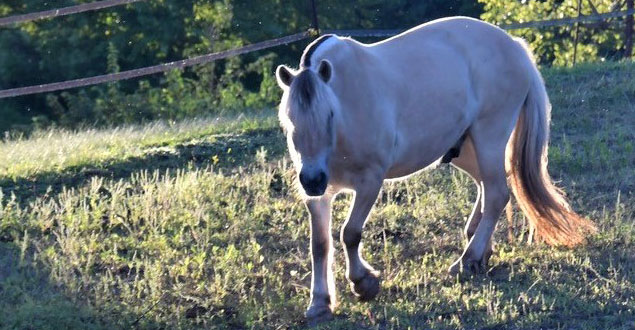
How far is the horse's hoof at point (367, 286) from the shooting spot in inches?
249

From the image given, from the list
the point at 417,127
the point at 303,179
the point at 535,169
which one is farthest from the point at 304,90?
the point at 535,169

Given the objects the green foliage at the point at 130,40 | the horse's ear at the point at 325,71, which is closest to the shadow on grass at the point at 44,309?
the horse's ear at the point at 325,71

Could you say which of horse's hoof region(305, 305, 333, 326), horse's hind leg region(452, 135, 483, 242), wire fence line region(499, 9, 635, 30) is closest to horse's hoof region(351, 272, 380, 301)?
horse's hoof region(305, 305, 333, 326)

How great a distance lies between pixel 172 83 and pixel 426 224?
50.1 ft

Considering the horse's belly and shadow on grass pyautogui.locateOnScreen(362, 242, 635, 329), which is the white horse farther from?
shadow on grass pyautogui.locateOnScreen(362, 242, 635, 329)

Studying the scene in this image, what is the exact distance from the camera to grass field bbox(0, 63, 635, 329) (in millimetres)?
6125

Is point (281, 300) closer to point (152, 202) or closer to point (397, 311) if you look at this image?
point (397, 311)

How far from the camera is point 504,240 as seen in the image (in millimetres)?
7555

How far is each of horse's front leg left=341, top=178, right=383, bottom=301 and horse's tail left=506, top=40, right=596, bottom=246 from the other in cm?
145

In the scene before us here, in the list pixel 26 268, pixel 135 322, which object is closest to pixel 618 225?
pixel 135 322

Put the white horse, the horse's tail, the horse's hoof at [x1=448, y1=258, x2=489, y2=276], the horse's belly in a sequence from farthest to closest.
Answer: 1. the horse's tail
2. the horse's hoof at [x1=448, y1=258, x2=489, y2=276]
3. the horse's belly
4. the white horse

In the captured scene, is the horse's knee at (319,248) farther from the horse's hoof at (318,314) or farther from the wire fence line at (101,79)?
the wire fence line at (101,79)

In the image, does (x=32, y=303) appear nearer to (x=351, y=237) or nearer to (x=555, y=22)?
(x=351, y=237)

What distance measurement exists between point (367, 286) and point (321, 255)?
1.01ft
